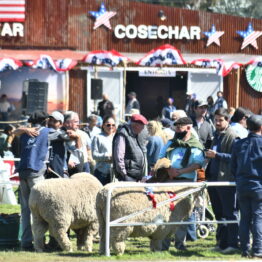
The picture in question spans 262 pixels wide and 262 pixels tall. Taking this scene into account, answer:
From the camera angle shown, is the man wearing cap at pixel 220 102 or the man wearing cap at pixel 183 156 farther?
the man wearing cap at pixel 220 102

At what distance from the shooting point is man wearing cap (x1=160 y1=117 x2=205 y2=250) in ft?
37.4

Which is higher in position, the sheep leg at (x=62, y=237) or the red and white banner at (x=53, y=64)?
the red and white banner at (x=53, y=64)

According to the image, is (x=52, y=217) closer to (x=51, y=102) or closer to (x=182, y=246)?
(x=182, y=246)

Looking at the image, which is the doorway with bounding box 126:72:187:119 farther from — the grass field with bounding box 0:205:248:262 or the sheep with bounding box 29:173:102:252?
the sheep with bounding box 29:173:102:252

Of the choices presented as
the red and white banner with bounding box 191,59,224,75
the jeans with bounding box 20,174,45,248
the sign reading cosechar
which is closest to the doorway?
the sign reading cosechar

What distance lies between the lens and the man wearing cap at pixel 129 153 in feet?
39.5

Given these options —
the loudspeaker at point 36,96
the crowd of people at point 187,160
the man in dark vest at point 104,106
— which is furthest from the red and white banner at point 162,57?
the crowd of people at point 187,160

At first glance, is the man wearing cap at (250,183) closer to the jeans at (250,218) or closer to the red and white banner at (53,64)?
the jeans at (250,218)

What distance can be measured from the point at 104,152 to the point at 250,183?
368 centimetres

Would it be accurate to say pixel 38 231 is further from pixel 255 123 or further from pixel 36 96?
pixel 36 96

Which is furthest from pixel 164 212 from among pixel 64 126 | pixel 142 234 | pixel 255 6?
pixel 255 6

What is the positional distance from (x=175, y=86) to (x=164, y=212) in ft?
87.0

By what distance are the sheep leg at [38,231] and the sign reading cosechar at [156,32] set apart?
961 inches

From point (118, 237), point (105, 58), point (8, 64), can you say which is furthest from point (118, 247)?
point (8, 64)
